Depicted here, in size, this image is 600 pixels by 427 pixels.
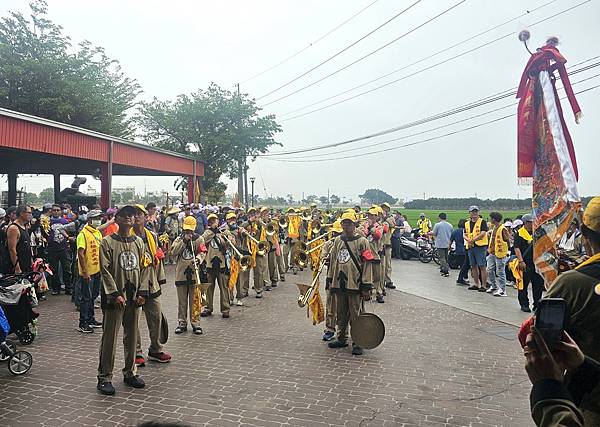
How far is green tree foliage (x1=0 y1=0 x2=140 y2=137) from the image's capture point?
85.8 feet

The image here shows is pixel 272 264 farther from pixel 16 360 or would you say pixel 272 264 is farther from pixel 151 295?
pixel 16 360

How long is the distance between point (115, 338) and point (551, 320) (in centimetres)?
529

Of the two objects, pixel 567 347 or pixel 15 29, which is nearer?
pixel 567 347

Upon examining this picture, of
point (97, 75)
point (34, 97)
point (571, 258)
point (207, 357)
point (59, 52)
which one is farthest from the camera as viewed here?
point (97, 75)

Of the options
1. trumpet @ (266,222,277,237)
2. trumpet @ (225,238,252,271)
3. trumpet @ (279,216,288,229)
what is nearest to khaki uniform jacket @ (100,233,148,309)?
trumpet @ (225,238,252,271)

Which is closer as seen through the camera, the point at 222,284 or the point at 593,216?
the point at 593,216

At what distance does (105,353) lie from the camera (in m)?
5.66

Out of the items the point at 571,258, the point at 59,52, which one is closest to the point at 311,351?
the point at 571,258

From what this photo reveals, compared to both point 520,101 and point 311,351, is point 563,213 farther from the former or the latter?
point 311,351

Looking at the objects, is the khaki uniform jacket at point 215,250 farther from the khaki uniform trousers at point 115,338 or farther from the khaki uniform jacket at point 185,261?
the khaki uniform trousers at point 115,338

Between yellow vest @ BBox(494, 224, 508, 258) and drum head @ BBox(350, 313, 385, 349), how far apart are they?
659cm

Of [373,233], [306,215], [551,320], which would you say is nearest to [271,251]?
[306,215]

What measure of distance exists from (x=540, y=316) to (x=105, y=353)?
206 inches

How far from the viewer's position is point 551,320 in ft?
5.42
